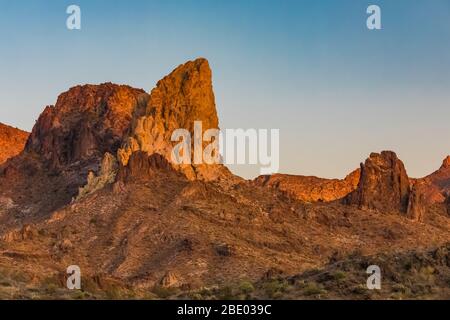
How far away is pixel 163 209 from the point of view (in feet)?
439

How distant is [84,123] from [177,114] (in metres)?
27.5

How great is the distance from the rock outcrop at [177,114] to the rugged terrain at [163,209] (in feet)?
0.67

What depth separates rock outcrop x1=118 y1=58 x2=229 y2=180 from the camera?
150 metres

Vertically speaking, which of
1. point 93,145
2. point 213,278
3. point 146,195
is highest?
point 93,145

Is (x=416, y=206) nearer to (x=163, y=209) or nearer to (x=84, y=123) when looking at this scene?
(x=163, y=209)

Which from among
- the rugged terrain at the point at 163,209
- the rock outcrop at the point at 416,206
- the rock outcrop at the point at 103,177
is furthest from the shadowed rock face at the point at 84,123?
the rock outcrop at the point at 416,206

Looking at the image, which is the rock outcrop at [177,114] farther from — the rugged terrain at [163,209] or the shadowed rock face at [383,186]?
the shadowed rock face at [383,186]

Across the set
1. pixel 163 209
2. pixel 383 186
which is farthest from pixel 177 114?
pixel 383 186

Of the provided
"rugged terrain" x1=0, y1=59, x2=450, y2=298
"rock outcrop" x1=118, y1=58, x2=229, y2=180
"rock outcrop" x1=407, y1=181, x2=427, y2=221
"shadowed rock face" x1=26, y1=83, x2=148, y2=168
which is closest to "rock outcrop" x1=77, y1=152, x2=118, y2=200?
"rugged terrain" x1=0, y1=59, x2=450, y2=298

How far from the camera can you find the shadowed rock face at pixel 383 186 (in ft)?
554

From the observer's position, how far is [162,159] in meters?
147
